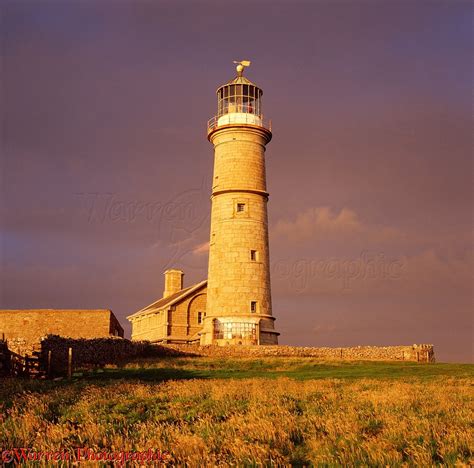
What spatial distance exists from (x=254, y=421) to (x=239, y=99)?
3719cm

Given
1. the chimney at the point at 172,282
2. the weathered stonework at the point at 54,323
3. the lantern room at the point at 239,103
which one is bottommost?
the weathered stonework at the point at 54,323

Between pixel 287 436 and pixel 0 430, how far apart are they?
536cm

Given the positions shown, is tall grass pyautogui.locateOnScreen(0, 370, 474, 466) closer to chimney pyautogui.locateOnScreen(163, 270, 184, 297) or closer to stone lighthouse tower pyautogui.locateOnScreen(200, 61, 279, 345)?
stone lighthouse tower pyautogui.locateOnScreen(200, 61, 279, 345)

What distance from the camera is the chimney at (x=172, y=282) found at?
6141 centimetres

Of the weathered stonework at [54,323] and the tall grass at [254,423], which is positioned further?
the weathered stonework at [54,323]

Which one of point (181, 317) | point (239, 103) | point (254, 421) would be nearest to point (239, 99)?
point (239, 103)

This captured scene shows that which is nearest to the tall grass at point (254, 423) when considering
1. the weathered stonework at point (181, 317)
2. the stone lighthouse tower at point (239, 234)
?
the stone lighthouse tower at point (239, 234)

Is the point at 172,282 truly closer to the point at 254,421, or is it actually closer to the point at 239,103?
the point at 239,103

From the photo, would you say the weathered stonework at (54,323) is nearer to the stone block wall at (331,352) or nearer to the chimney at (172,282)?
the stone block wall at (331,352)

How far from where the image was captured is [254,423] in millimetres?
12312

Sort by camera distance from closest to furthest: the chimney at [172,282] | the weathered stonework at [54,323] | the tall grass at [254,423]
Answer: the tall grass at [254,423] < the weathered stonework at [54,323] < the chimney at [172,282]

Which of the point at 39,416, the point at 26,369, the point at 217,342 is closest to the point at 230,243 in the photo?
the point at 217,342

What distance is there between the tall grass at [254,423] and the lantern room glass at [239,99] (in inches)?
1192

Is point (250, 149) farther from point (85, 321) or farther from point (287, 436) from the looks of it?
point (287, 436)
